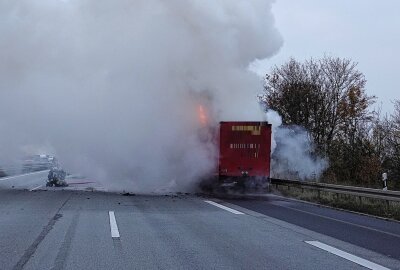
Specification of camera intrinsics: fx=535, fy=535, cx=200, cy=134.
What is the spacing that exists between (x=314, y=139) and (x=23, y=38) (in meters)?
20.5

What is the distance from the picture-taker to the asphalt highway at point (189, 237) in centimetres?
759

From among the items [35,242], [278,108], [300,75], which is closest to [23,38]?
[35,242]

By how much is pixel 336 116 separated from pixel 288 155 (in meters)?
14.2

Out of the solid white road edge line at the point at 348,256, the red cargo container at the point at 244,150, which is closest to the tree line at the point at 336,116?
the red cargo container at the point at 244,150

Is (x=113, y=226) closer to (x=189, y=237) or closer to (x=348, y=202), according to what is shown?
(x=189, y=237)

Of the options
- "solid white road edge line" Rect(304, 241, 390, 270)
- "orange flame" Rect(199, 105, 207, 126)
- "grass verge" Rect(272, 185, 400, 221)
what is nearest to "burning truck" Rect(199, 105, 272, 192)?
"orange flame" Rect(199, 105, 207, 126)

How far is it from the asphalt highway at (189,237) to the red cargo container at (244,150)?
16.3 ft

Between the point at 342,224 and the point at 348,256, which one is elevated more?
the point at 342,224

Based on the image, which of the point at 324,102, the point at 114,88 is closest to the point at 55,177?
the point at 114,88

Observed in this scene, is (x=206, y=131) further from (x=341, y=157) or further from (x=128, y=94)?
(x=341, y=157)

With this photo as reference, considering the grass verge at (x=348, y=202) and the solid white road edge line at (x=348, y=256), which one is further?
the grass verge at (x=348, y=202)

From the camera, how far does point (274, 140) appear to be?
22484 millimetres

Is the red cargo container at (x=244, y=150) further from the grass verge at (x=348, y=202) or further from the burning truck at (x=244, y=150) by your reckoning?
the grass verge at (x=348, y=202)

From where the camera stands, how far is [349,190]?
17.7 metres
